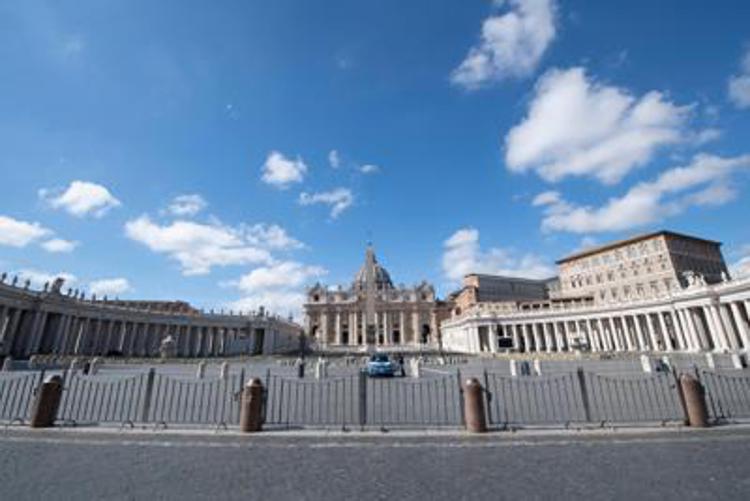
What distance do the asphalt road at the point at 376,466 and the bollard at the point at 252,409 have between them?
609 mm

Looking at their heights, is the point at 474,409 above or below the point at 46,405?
below

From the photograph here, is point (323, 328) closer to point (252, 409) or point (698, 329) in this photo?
point (698, 329)

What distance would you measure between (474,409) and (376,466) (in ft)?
11.1

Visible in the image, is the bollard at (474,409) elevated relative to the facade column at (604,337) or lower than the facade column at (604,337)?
lower

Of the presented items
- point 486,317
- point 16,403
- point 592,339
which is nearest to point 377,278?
point 486,317

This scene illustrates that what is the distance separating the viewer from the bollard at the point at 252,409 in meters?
9.09

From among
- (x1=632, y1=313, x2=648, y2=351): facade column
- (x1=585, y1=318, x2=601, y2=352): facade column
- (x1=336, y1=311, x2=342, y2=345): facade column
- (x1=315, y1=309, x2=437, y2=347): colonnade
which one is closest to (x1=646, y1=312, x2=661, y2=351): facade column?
(x1=632, y1=313, x2=648, y2=351): facade column

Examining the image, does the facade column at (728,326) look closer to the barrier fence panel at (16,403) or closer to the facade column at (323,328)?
the barrier fence panel at (16,403)

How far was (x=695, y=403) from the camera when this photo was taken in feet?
29.8

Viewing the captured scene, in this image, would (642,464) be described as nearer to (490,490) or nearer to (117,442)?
(490,490)

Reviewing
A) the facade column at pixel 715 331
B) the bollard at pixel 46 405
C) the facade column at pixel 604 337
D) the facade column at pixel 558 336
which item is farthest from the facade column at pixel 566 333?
the bollard at pixel 46 405

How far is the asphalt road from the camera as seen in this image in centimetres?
526

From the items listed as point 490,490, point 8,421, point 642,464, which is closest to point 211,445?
point 490,490

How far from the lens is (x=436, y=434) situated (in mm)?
8711
